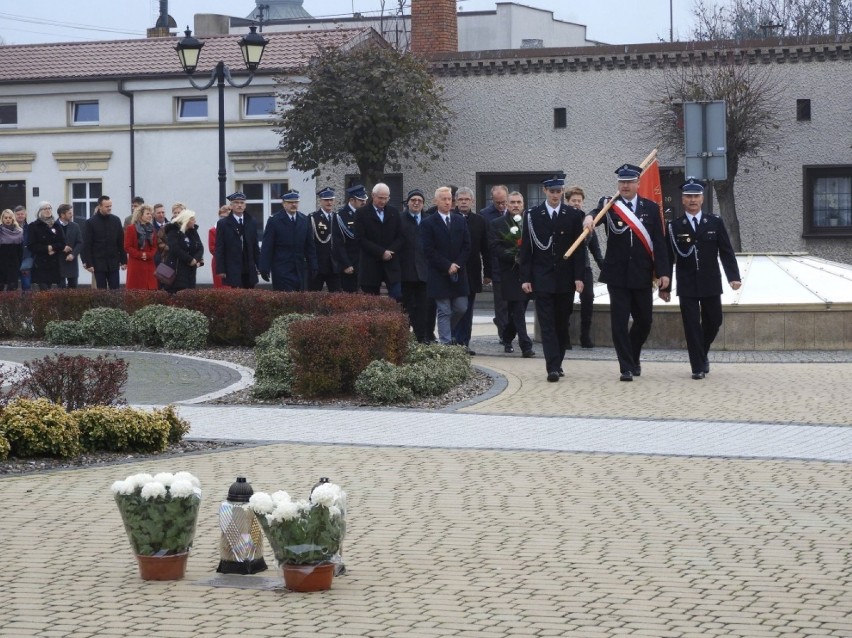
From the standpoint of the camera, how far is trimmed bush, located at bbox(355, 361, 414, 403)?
13.8 metres

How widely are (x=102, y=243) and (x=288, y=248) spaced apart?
509cm

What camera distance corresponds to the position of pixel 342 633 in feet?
20.0

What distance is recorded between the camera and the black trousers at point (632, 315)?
50.8ft

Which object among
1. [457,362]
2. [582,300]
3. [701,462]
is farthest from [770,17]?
[701,462]

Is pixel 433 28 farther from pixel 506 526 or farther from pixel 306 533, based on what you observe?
pixel 306 533

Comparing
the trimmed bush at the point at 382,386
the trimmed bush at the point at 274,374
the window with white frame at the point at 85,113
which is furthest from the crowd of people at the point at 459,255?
the window with white frame at the point at 85,113

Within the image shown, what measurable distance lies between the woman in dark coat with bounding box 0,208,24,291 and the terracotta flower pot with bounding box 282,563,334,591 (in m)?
20.8

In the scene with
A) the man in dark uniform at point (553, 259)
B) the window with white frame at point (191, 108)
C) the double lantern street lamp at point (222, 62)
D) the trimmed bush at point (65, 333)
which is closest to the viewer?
the man in dark uniform at point (553, 259)

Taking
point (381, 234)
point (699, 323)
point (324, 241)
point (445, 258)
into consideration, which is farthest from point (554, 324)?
point (324, 241)

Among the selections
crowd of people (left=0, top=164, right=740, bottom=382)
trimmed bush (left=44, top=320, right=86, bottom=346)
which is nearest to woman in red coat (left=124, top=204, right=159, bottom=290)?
crowd of people (left=0, top=164, right=740, bottom=382)

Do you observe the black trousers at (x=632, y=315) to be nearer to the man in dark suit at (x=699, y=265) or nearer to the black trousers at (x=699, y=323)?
the man in dark suit at (x=699, y=265)

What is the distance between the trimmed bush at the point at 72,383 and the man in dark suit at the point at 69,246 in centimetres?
1401

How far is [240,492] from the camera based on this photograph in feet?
23.6

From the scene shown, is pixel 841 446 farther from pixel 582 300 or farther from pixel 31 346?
pixel 31 346
